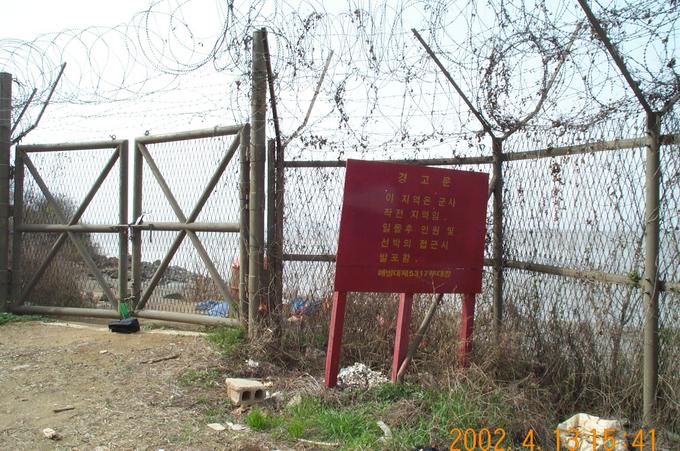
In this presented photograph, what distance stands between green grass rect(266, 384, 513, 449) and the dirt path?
408mm

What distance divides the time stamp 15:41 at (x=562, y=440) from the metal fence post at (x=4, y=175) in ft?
22.3

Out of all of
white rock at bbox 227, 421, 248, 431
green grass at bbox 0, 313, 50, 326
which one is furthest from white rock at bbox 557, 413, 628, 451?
green grass at bbox 0, 313, 50, 326

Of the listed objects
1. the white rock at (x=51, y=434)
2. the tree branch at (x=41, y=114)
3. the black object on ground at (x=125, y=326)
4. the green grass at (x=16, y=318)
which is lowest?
the white rock at (x=51, y=434)

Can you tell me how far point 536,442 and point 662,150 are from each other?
2087 mm

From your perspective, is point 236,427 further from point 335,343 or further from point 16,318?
point 16,318

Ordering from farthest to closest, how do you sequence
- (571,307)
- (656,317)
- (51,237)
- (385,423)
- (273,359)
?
(51,237) < (273,359) < (571,307) < (385,423) < (656,317)

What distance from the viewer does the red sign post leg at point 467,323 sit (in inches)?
193

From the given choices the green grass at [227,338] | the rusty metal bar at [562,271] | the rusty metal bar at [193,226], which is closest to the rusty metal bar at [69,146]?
the rusty metal bar at [193,226]

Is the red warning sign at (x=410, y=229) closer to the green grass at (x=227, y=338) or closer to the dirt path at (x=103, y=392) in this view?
the dirt path at (x=103, y=392)

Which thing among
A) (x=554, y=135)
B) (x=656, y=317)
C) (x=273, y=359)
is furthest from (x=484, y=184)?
(x=273, y=359)

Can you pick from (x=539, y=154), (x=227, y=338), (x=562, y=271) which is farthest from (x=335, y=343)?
(x=539, y=154)

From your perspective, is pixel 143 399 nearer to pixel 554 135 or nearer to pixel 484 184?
pixel 484 184

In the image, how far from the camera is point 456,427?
393 cm

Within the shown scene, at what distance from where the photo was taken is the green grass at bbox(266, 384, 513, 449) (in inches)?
152
